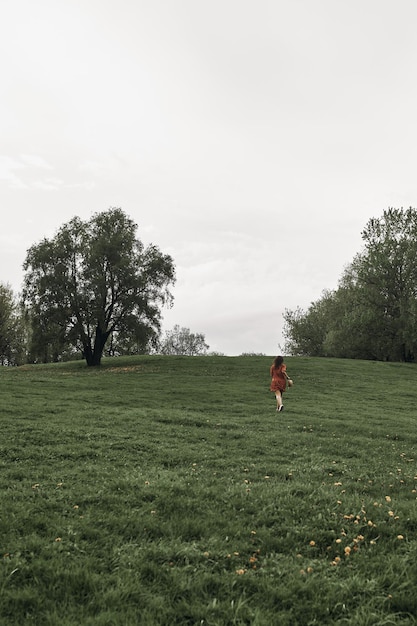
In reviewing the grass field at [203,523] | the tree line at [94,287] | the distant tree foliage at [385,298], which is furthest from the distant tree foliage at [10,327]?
the grass field at [203,523]

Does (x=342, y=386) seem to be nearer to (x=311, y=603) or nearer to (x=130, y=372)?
(x=130, y=372)

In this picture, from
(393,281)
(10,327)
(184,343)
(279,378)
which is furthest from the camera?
(184,343)

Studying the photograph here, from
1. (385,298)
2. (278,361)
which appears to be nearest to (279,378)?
(278,361)

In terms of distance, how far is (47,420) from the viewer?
1673cm

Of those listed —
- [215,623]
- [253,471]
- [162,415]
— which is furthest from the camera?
[162,415]

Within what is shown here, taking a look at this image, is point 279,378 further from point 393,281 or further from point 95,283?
point 393,281

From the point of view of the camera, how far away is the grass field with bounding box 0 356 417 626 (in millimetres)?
5117

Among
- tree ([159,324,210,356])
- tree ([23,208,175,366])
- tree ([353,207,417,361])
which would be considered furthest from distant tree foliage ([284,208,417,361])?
tree ([159,324,210,356])

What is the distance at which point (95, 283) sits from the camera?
4359cm

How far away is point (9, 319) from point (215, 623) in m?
77.4

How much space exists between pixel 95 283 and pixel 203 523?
127 ft

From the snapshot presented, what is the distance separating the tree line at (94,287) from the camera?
4341 cm

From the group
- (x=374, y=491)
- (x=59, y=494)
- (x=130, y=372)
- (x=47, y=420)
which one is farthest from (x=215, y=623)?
(x=130, y=372)

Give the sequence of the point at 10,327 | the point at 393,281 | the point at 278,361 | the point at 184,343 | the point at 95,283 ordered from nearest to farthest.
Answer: the point at 278,361, the point at 95,283, the point at 393,281, the point at 10,327, the point at 184,343
